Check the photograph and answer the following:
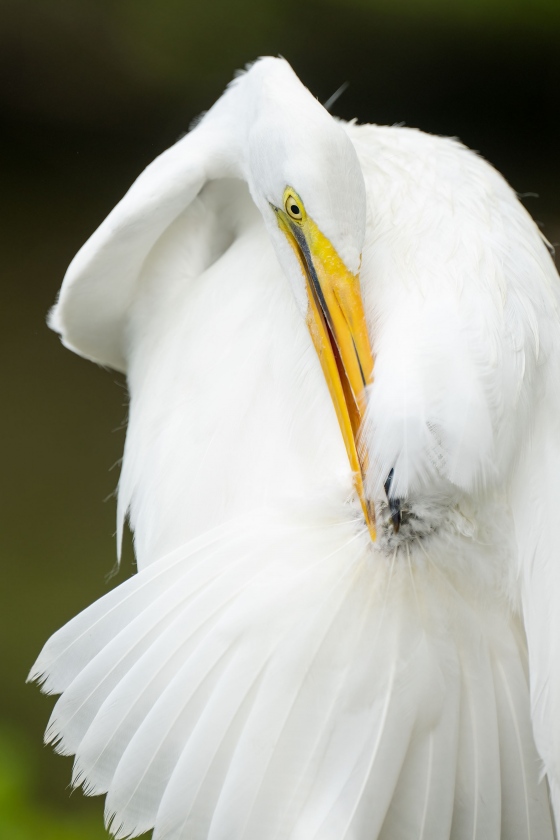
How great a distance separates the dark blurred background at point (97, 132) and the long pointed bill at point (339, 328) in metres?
0.92

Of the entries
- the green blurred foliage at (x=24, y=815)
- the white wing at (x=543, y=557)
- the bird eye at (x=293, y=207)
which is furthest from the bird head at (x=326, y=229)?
Answer: the green blurred foliage at (x=24, y=815)

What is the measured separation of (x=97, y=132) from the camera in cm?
187

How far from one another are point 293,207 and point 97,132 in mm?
1246

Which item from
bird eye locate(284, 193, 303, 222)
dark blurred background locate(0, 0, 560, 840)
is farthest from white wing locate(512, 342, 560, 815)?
dark blurred background locate(0, 0, 560, 840)

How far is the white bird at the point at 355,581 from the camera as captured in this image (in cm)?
62

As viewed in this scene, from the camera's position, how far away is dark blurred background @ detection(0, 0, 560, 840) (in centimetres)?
164

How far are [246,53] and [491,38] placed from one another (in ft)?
1.35

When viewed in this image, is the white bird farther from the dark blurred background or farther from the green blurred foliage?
the dark blurred background

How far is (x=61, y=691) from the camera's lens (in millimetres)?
689

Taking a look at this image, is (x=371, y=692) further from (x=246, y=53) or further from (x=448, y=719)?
(x=246, y=53)

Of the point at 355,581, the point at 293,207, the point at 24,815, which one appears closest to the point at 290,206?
the point at 293,207

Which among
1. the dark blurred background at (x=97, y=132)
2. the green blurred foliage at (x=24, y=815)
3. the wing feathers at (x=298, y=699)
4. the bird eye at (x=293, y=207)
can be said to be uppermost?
the dark blurred background at (x=97, y=132)

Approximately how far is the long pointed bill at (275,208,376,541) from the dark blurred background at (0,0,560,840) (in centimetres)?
92

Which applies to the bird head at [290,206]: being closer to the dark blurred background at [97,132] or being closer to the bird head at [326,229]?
the bird head at [326,229]
